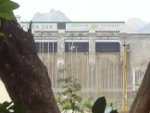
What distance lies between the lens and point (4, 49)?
775 mm

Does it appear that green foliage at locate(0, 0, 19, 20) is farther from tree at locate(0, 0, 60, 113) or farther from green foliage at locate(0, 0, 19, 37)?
tree at locate(0, 0, 60, 113)

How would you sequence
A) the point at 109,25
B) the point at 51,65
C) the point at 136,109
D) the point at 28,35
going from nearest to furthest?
the point at 136,109
the point at 28,35
the point at 51,65
the point at 109,25

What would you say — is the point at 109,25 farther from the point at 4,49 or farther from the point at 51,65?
the point at 4,49

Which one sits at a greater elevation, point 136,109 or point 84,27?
point 136,109

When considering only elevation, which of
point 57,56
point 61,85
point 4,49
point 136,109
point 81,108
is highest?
point 4,49

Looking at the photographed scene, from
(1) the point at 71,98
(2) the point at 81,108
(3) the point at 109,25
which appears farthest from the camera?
(3) the point at 109,25

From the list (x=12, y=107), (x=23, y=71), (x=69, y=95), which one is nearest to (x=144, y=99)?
(x=23, y=71)

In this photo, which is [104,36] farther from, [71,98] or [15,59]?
[15,59]

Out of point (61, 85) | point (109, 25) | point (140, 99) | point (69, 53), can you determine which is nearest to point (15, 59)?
point (140, 99)

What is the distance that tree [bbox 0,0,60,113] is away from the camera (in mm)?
801

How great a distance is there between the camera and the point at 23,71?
827mm

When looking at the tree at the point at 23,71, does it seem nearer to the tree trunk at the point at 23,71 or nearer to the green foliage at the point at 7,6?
the tree trunk at the point at 23,71

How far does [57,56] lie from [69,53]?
12.6 inches

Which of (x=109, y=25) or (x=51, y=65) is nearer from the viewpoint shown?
(x=51, y=65)
